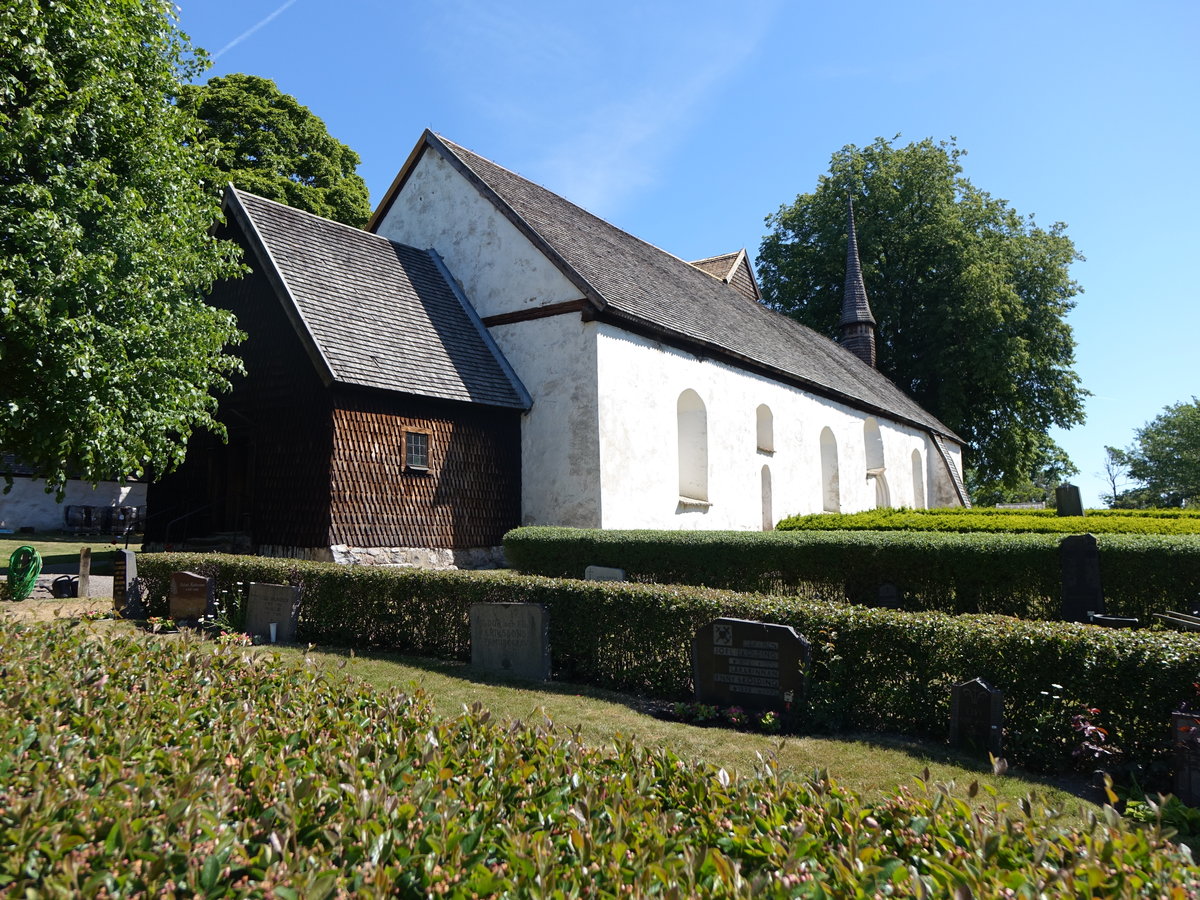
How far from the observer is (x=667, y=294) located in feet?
69.1

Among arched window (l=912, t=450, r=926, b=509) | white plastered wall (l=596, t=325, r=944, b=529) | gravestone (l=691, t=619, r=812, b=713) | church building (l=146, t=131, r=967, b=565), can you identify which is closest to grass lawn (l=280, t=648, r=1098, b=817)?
gravestone (l=691, t=619, r=812, b=713)

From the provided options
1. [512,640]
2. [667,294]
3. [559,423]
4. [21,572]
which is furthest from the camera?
[667,294]

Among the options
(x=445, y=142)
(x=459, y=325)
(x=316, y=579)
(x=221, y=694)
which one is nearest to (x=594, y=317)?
(x=459, y=325)

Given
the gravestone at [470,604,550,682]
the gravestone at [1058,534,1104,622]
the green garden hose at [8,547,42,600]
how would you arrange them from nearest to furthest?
the gravestone at [470,604,550,682] < the gravestone at [1058,534,1104,622] < the green garden hose at [8,547,42,600]

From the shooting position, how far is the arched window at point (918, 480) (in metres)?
34.0

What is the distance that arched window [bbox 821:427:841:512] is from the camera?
26.5 m

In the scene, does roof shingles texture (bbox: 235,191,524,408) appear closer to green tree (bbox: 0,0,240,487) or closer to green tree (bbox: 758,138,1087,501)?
green tree (bbox: 0,0,240,487)

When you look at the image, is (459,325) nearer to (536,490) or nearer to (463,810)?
(536,490)

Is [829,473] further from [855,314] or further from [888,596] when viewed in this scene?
[888,596]

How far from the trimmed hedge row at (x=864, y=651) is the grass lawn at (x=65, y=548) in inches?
307

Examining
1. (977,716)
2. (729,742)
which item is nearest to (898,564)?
(977,716)

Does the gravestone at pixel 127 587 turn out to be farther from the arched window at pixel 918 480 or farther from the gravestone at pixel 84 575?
the arched window at pixel 918 480

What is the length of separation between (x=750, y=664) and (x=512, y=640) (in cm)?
278

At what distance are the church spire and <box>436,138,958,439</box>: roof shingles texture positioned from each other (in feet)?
18.1
